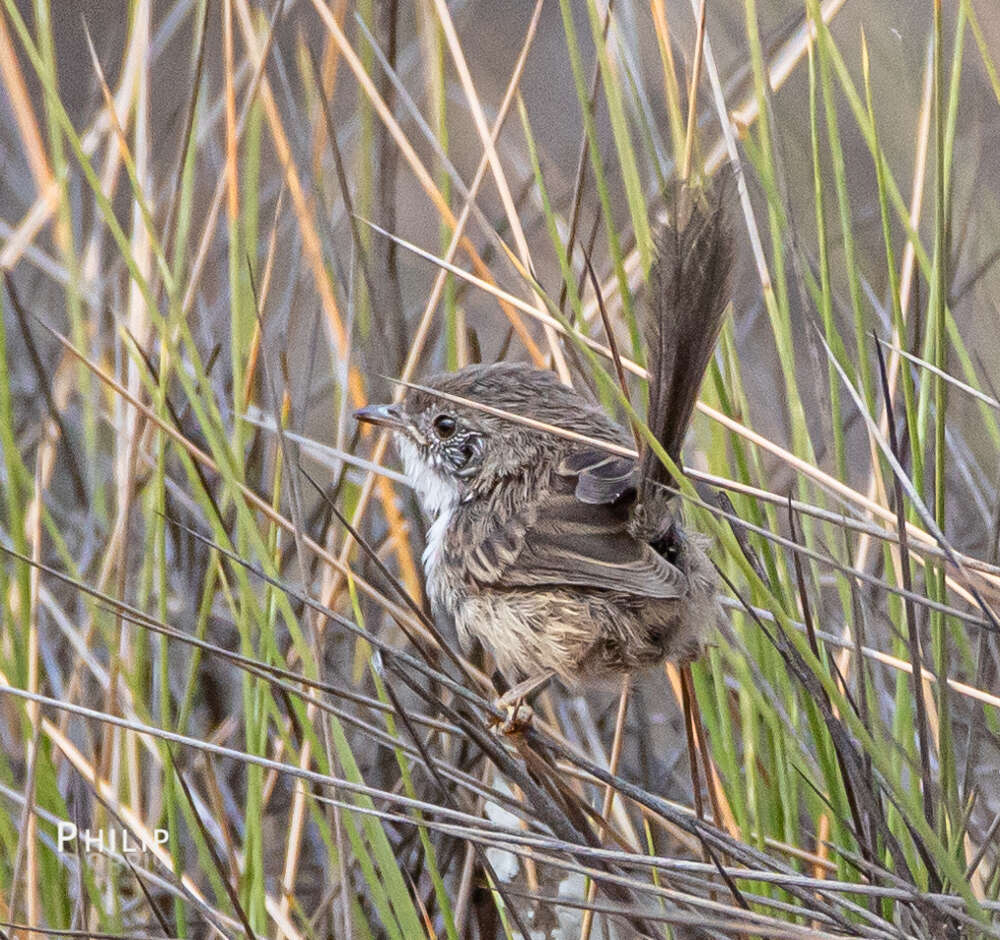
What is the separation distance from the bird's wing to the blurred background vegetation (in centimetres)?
12

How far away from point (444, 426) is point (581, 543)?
48cm

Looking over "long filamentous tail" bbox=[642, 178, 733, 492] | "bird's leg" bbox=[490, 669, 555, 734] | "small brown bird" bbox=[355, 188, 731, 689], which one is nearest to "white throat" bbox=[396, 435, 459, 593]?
"small brown bird" bbox=[355, 188, 731, 689]

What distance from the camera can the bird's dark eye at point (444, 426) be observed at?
2131 mm

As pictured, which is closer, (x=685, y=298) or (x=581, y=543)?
(x=685, y=298)

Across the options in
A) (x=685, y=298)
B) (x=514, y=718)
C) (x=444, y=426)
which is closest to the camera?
(x=685, y=298)

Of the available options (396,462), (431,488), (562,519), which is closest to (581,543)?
(562,519)

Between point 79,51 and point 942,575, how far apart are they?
7.12 ft

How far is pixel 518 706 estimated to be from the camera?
5.83 ft

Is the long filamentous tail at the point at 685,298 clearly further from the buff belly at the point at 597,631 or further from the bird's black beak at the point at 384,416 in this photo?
the bird's black beak at the point at 384,416

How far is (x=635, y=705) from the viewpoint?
2488 mm

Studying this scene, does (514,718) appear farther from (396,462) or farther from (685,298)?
(396,462)

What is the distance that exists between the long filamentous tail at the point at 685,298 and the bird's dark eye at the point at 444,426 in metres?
0.76

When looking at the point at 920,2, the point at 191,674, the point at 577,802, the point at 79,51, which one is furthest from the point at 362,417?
the point at 920,2

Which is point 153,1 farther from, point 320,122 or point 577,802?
point 577,802
